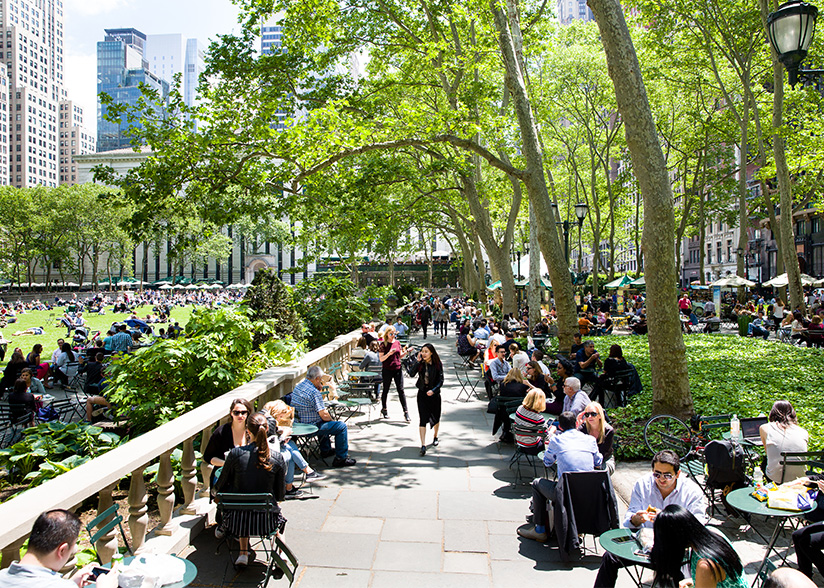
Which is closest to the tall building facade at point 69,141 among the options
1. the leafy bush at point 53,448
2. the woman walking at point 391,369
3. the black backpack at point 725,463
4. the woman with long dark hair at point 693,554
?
the woman walking at point 391,369

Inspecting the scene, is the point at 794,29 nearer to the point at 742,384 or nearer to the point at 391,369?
the point at 742,384

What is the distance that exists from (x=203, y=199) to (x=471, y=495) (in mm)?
8972

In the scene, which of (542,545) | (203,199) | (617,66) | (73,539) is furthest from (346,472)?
(203,199)

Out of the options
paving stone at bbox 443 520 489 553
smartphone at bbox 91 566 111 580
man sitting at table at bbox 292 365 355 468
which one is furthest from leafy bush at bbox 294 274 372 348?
smartphone at bbox 91 566 111 580

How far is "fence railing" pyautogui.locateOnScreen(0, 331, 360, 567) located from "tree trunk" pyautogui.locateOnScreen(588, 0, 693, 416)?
18.8ft

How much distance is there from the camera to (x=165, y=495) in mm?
4906

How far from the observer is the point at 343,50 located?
18172 millimetres

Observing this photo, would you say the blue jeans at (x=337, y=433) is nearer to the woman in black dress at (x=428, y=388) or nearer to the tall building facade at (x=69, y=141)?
the woman in black dress at (x=428, y=388)

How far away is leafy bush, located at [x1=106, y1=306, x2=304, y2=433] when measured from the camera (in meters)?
7.45

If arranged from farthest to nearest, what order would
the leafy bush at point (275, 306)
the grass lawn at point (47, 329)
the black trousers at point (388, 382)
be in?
the grass lawn at point (47, 329) < the leafy bush at point (275, 306) < the black trousers at point (388, 382)

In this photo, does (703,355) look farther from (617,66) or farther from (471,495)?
(471,495)

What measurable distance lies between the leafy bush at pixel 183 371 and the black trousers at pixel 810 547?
20.1 ft

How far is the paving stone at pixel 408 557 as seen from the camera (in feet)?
16.4

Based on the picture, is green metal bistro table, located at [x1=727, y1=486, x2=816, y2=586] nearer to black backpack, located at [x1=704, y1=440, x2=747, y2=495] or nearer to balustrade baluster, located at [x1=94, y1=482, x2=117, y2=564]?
black backpack, located at [x1=704, y1=440, x2=747, y2=495]
